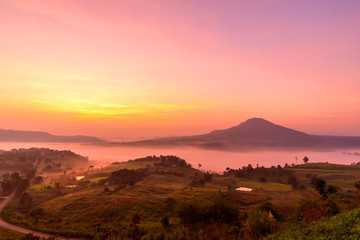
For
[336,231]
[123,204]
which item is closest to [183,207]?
[123,204]

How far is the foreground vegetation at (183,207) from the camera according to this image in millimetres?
26995

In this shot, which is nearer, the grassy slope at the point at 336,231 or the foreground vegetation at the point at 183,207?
the grassy slope at the point at 336,231

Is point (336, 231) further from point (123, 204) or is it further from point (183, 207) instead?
point (123, 204)

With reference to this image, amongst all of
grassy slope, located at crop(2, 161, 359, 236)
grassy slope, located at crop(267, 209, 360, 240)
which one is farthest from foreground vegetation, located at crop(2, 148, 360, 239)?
grassy slope, located at crop(267, 209, 360, 240)

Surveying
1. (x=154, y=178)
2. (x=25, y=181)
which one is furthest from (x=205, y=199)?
(x=25, y=181)

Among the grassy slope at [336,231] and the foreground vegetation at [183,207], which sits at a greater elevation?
the grassy slope at [336,231]

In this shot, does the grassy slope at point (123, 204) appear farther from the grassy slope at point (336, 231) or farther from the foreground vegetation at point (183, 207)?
the grassy slope at point (336, 231)

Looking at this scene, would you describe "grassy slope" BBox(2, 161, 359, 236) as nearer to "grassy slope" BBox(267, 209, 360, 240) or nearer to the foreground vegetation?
the foreground vegetation

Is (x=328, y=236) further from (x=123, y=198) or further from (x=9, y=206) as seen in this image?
(x=9, y=206)

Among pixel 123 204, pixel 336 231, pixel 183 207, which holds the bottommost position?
pixel 123 204

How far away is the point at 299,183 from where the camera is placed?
15212 cm

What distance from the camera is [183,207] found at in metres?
71.3

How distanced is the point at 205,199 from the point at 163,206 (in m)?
23.7

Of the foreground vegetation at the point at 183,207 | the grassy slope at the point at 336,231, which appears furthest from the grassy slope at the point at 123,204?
the grassy slope at the point at 336,231
